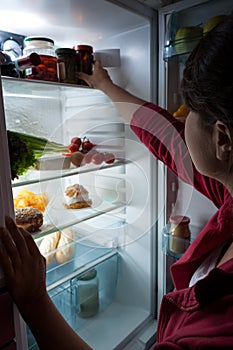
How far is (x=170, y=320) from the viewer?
0.67m

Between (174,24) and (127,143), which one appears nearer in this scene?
(174,24)

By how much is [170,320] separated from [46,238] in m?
0.66

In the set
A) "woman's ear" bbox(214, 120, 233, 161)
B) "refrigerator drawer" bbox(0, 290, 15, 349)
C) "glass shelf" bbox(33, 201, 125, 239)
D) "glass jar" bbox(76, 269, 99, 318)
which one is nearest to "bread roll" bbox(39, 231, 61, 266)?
"glass shelf" bbox(33, 201, 125, 239)

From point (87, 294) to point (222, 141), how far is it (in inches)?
42.5

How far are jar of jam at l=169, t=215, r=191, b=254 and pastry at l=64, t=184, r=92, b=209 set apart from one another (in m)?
0.39

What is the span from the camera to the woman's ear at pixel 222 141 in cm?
51

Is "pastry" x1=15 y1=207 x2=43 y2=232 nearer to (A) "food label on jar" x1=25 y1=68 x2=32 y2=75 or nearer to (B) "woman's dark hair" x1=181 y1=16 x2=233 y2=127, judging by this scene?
(A) "food label on jar" x1=25 y1=68 x2=32 y2=75

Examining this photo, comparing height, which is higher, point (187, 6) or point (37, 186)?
point (187, 6)

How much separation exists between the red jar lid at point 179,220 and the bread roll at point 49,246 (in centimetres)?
50

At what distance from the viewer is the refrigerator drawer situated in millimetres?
622

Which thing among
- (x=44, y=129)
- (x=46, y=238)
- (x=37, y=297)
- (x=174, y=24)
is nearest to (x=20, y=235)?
(x=37, y=297)

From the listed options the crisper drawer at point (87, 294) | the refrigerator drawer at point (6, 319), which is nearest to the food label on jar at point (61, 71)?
the refrigerator drawer at point (6, 319)

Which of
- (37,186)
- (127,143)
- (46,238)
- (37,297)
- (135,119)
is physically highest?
(135,119)

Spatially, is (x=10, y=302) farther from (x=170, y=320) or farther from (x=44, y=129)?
(x=44, y=129)
